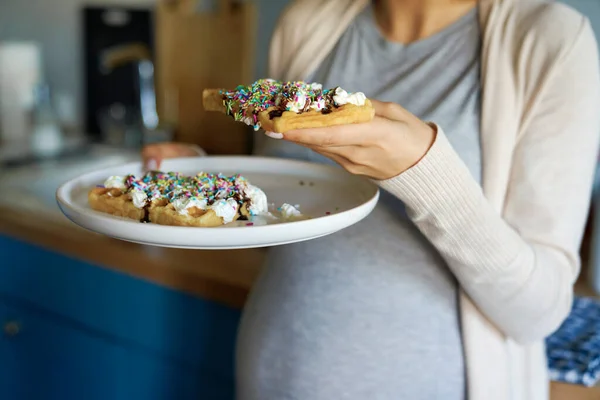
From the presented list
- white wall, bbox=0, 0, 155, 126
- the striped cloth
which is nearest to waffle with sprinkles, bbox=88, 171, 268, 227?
the striped cloth

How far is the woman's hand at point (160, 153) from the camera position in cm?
98

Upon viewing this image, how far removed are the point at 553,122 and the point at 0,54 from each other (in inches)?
84.6

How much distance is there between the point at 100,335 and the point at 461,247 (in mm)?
1054

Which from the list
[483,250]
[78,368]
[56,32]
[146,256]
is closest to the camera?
[483,250]

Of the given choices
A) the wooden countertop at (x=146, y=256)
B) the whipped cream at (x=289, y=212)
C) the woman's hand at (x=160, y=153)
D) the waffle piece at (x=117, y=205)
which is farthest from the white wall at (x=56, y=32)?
the whipped cream at (x=289, y=212)

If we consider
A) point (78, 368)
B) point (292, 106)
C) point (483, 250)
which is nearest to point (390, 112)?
point (292, 106)

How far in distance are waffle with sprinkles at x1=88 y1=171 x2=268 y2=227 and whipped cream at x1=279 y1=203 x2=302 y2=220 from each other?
0.10ft

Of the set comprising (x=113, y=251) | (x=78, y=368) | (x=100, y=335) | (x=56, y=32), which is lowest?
(x=78, y=368)

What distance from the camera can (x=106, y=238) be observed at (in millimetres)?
1475

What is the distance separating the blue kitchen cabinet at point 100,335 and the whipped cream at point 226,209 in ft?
1.71

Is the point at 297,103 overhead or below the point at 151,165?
overhead

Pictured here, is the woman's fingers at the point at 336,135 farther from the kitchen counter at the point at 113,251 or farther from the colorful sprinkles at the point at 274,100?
the kitchen counter at the point at 113,251

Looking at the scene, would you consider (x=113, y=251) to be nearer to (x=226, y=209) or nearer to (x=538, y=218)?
(x=226, y=209)

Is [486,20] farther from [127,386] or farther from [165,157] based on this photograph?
[127,386]
